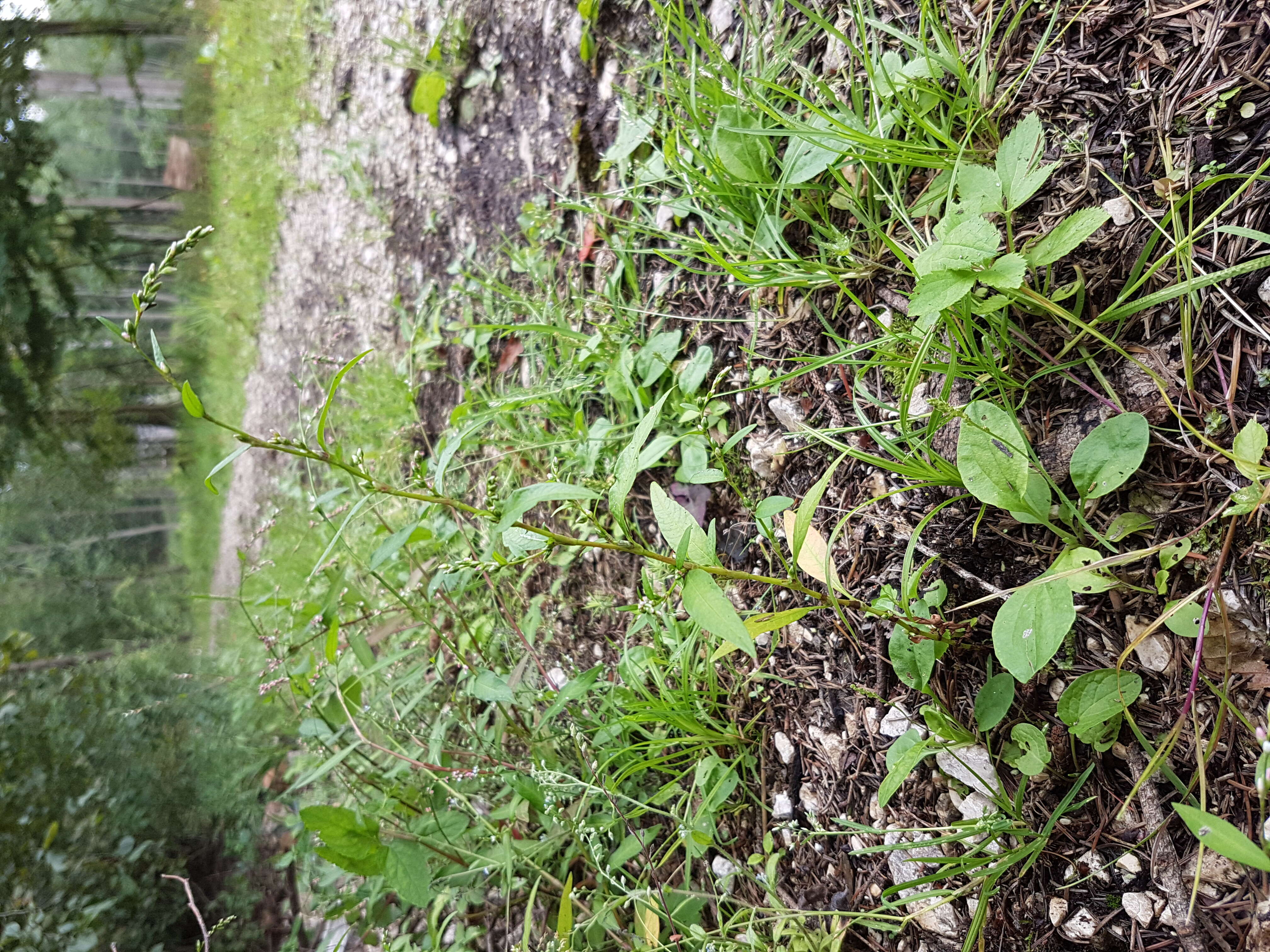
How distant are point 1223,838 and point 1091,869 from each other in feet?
1.09

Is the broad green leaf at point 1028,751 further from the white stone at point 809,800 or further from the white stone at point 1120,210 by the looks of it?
the white stone at point 1120,210

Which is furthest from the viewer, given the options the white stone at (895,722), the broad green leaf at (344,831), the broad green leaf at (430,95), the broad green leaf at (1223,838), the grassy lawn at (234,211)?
the grassy lawn at (234,211)

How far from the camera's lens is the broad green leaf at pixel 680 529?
40.1 inches

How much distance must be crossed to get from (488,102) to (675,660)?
2.01 metres

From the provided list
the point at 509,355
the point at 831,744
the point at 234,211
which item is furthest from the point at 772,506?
the point at 234,211

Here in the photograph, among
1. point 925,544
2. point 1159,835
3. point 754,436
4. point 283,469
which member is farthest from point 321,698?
point 283,469

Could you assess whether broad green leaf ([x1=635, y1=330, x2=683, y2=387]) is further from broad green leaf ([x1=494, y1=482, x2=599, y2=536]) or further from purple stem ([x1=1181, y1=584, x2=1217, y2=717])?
purple stem ([x1=1181, y1=584, x2=1217, y2=717])

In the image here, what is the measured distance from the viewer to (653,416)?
1.07m

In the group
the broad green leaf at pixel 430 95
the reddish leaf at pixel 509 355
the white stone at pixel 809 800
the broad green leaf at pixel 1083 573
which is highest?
the broad green leaf at pixel 430 95

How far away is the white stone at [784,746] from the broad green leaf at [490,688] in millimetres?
551

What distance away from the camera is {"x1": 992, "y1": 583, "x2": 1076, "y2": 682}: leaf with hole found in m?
0.88

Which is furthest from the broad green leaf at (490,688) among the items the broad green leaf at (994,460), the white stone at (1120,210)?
the white stone at (1120,210)

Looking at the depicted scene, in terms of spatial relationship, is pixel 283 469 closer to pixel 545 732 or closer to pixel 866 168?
pixel 545 732

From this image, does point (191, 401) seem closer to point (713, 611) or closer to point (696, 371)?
point (713, 611)
